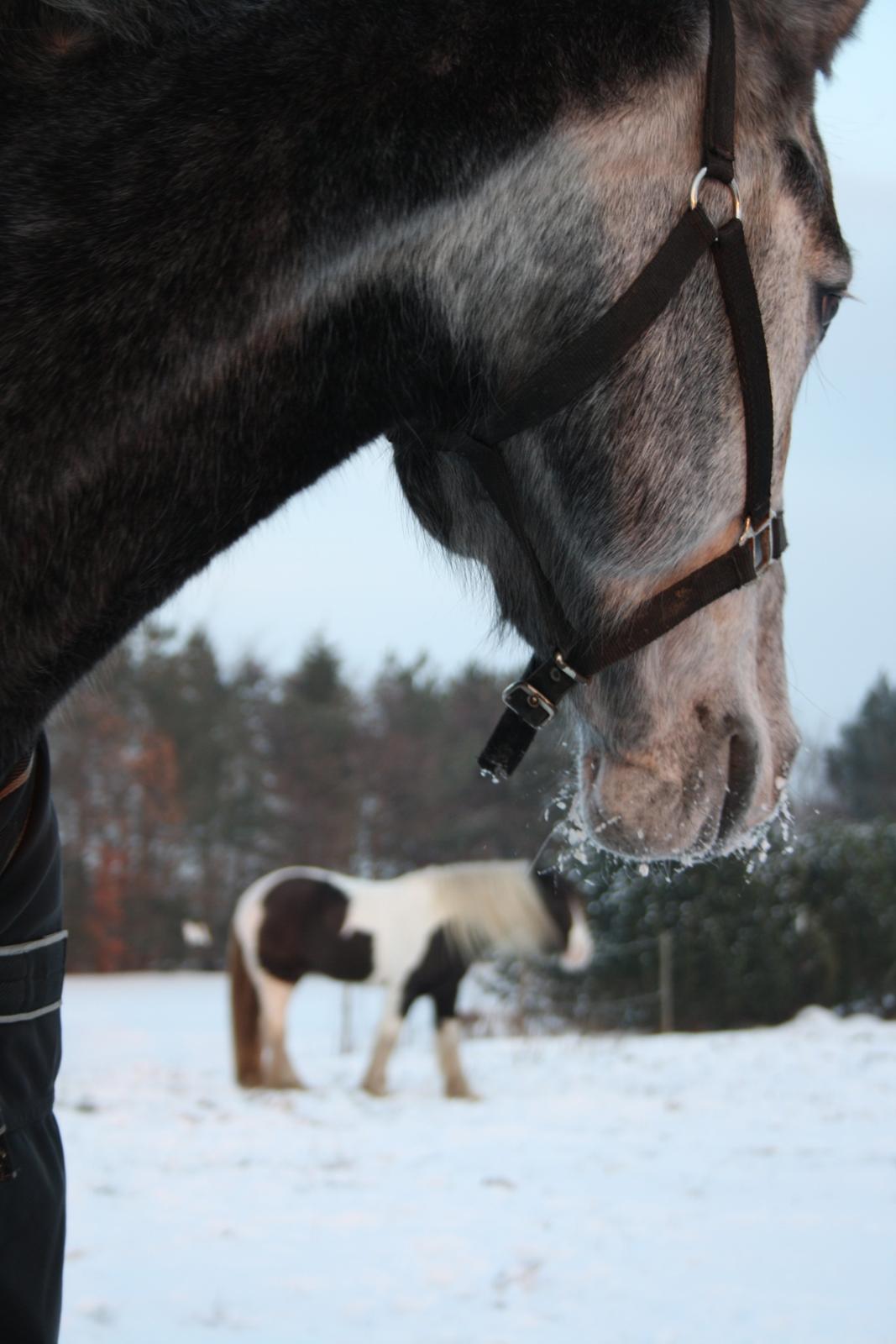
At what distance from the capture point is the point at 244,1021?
8344 mm

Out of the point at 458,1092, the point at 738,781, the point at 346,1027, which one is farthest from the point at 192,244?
the point at 346,1027

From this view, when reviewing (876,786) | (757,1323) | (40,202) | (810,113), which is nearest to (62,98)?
(40,202)

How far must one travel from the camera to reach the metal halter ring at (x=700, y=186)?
3.58 feet

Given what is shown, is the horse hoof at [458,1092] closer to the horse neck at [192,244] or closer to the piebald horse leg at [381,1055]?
the piebald horse leg at [381,1055]

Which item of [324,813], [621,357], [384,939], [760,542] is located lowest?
[384,939]

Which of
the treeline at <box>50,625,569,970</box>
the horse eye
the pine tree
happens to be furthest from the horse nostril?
the treeline at <box>50,625,569,970</box>

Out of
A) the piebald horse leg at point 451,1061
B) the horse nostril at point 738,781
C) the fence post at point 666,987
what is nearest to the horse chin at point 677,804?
the horse nostril at point 738,781

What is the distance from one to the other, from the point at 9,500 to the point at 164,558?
0.46 ft

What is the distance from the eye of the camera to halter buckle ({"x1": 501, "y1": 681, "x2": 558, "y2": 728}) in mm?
1260

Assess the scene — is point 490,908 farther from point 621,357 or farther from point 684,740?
point 621,357

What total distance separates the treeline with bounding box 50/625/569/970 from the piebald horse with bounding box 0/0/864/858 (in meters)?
16.6

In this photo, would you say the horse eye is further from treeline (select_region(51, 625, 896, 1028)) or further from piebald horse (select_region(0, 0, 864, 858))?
treeline (select_region(51, 625, 896, 1028))

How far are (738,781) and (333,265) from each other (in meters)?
0.69

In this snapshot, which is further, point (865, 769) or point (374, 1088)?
point (865, 769)
